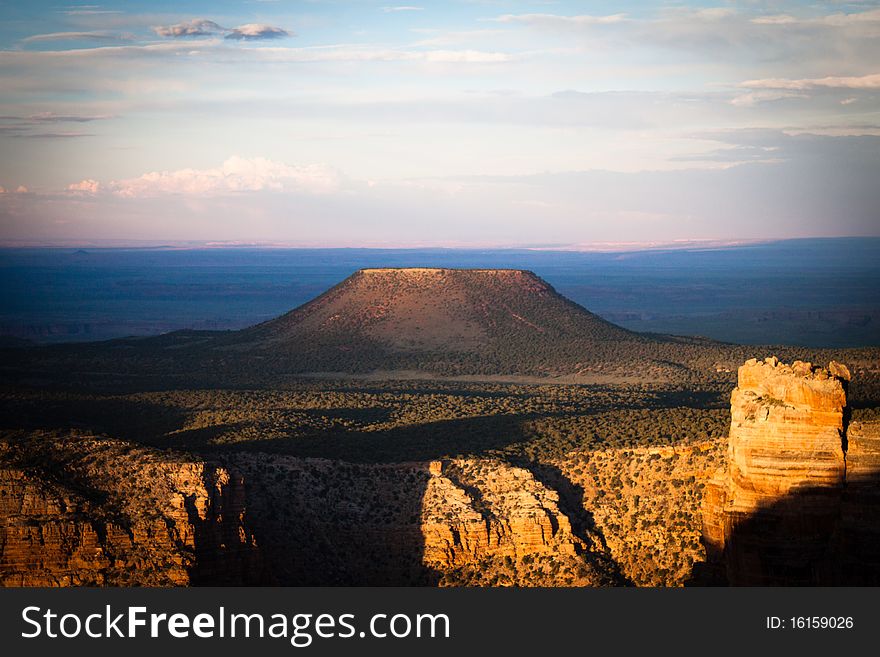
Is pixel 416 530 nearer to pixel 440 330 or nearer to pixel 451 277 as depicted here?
pixel 440 330

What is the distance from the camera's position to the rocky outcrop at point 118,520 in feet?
120

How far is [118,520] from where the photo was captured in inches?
1496

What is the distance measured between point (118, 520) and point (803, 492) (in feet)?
59.3

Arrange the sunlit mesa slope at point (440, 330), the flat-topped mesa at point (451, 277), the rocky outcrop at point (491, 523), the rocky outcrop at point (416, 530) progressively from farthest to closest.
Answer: the flat-topped mesa at point (451, 277), the sunlit mesa slope at point (440, 330), the rocky outcrop at point (491, 523), the rocky outcrop at point (416, 530)

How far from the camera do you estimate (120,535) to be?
37406 mm

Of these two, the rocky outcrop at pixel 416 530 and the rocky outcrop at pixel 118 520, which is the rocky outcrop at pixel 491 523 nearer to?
the rocky outcrop at pixel 416 530

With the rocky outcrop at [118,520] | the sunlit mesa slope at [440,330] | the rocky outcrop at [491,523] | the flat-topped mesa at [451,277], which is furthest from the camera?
the flat-topped mesa at [451,277]

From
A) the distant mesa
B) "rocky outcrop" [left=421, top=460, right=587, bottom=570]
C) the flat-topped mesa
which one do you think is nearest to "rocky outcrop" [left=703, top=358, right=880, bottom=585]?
"rocky outcrop" [left=421, top=460, right=587, bottom=570]

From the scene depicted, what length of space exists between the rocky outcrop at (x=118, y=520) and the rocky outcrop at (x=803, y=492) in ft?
48.4

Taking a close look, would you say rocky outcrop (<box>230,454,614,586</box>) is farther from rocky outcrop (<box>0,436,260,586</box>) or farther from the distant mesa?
the distant mesa

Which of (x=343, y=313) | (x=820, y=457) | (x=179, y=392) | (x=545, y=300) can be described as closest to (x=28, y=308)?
(x=343, y=313)

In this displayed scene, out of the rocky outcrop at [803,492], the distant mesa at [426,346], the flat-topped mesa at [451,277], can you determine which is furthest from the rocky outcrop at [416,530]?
the flat-topped mesa at [451,277]

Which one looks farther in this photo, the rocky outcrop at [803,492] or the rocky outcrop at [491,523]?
the rocky outcrop at [491,523]

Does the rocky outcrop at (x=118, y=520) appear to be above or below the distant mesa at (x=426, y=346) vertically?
below
